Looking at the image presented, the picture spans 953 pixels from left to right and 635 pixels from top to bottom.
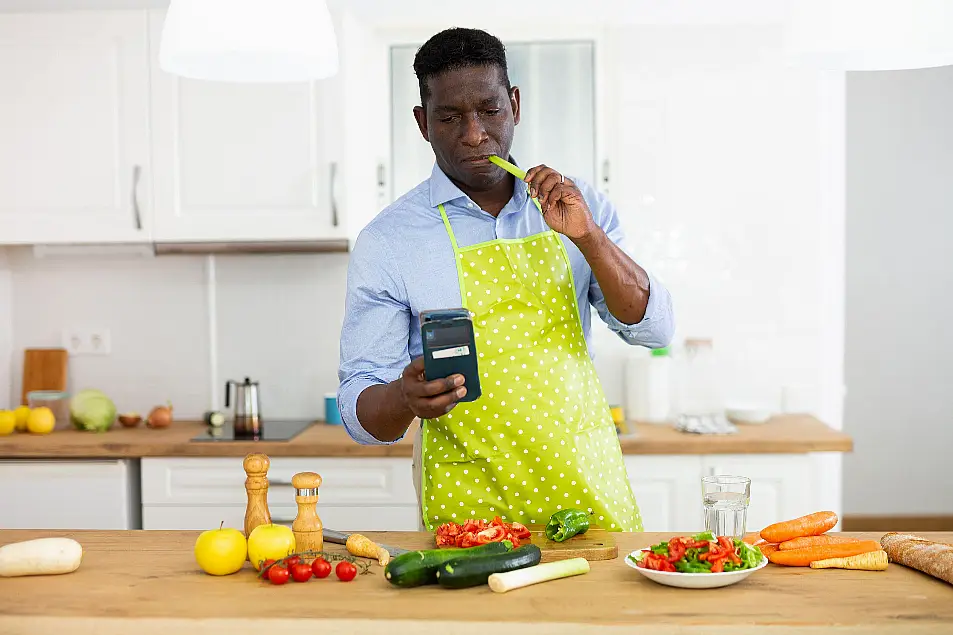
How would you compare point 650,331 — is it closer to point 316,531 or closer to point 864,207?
point 316,531

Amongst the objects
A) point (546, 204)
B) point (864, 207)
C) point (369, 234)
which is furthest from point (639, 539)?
point (864, 207)

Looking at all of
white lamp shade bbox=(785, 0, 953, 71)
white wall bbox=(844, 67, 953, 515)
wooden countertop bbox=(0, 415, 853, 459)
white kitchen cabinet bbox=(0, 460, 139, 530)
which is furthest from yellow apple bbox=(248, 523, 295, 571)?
white wall bbox=(844, 67, 953, 515)

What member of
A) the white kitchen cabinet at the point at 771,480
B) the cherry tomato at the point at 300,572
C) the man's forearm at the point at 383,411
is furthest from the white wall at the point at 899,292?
the cherry tomato at the point at 300,572

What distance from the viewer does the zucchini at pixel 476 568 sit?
1396mm

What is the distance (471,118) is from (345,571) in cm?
85

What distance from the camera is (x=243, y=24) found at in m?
1.59

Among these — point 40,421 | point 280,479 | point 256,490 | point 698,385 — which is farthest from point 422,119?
point 40,421

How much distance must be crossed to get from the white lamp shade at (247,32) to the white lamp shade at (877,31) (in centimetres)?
83

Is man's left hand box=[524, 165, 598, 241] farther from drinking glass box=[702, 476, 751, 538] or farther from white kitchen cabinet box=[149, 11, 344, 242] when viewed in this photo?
white kitchen cabinet box=[149, 11, 344, 242]

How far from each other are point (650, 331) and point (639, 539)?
1.28ft

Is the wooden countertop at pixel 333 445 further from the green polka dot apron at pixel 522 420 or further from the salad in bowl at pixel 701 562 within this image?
the salad in bowl at pixel 701 562

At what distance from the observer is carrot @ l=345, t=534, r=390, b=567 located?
1.55m

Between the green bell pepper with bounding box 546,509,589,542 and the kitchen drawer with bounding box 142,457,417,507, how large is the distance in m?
1.41

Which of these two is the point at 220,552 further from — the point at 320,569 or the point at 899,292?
the point at 899,292
